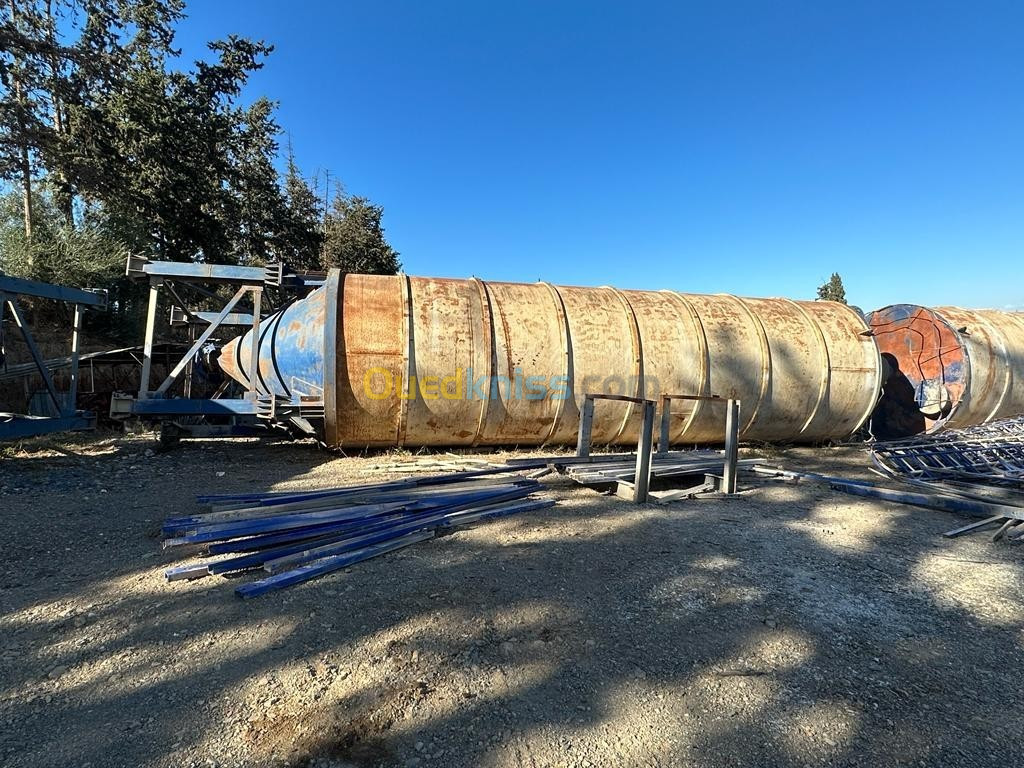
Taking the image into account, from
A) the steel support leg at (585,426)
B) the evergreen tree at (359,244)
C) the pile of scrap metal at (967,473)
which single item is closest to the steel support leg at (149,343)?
the steel support leg at (585,426)

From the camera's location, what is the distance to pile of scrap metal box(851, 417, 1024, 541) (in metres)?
5.31

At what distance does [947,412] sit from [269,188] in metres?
24.0

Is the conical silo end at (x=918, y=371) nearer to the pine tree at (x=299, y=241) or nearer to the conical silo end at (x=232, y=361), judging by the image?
the conical silo end at (x=232, y=361)

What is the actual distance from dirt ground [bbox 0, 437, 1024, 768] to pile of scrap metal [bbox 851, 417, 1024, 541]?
96 centimetres

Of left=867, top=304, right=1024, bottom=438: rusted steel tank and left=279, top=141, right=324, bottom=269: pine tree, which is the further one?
left=279, top=141, right=324, bottom=269: pine tree

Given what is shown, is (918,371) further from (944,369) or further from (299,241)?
(299,241)

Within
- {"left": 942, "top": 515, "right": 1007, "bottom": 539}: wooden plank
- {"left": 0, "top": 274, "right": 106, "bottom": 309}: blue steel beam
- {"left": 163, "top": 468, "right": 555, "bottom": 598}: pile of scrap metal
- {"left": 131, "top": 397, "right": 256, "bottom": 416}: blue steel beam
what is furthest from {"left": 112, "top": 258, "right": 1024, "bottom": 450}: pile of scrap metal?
{"left": 942, "top": 515, "right": 1007, "bottom": 539}: wooden plank

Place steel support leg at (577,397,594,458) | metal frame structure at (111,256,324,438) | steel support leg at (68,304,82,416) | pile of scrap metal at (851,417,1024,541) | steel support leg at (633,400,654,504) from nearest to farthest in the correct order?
pile of scrap metal at (851,417,1024,541) < steel support leg at (633,400,654,504) < steel support leg at (577,397,594,458) < steel support leg at (68,304,82,416) < metal frame structure at (111,256,324,438)

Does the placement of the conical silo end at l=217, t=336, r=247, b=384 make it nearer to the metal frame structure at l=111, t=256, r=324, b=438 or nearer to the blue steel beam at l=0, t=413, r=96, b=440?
the metal frame structure at l=111, t=256, r=324, b=438

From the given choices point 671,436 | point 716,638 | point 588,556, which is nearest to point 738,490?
point 671,436

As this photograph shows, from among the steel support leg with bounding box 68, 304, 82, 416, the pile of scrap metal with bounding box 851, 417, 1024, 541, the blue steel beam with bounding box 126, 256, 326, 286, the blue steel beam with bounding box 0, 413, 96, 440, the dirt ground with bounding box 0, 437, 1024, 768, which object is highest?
the blue steel beam with bounding box 126, 256, 326, 286

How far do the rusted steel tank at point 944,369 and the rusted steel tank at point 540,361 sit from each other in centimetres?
201

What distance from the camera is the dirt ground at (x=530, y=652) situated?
2217mm

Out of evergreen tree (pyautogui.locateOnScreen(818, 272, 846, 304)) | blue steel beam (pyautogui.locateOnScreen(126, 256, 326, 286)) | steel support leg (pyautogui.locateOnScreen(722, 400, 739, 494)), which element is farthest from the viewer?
evergreen tree (pyautogui.locateOnScreen(818, 272, 846, 304))
